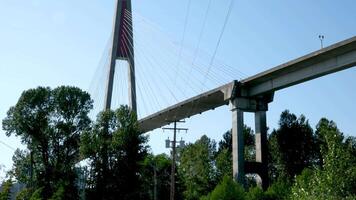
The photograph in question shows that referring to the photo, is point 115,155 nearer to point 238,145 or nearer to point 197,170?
point 238,145

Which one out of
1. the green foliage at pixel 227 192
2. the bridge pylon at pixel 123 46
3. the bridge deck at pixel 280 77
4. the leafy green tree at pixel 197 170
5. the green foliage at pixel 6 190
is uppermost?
the bridge pylon at pixel 123 46

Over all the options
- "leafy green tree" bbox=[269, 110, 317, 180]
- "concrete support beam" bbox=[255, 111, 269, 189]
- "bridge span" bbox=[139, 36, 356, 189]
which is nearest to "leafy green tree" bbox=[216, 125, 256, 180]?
"leafy green tree" bbox=[269, 110, 317, 180]

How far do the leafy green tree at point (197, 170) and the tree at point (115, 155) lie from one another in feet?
50.6

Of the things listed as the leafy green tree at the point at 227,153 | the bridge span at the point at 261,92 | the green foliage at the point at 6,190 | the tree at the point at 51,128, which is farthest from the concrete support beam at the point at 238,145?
the green foliage at the point at 6,190

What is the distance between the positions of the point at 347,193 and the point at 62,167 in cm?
3403

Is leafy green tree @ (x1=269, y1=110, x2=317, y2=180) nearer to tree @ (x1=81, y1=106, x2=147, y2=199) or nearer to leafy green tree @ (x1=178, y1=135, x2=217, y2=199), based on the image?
leafy green tree @ (x1=178, y1=135, x2=217, y2=199)

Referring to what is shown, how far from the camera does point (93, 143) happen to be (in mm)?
50906

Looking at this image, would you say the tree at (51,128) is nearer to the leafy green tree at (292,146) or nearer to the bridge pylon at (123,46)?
the bridge pylon at (123,46)

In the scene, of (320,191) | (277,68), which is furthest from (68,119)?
(320,191)

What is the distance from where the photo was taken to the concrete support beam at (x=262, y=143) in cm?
4638

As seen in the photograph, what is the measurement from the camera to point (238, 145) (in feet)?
149

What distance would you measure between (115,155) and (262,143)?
47.1 feet

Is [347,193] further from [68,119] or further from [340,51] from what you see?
[68,119]

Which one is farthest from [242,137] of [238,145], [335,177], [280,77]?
[335,177]
